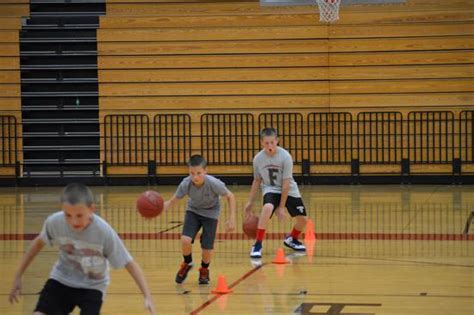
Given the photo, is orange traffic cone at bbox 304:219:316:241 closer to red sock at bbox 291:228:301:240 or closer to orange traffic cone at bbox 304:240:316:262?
orange traffic cone at bbox 304:240:316:262

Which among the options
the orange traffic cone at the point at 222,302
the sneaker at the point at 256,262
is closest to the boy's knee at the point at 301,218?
the sneaker at the point at 256,262

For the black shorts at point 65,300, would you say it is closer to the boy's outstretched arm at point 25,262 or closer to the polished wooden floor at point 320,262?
the boy's outstretched arm at point 25,262

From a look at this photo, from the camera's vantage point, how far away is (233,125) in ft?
76.8

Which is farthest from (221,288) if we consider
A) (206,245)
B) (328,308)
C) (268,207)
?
(268,207)

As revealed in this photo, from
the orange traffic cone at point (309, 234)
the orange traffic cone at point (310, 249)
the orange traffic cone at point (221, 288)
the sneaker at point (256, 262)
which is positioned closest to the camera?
the orange traffic cone at point (221, 288)

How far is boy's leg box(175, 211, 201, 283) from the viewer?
36.1 ft

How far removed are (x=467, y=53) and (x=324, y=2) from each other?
392 cm

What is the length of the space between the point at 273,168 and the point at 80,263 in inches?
249

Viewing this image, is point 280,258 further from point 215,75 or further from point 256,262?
point 215,75

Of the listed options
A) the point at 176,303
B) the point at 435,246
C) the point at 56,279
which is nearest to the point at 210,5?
the point at 435,246

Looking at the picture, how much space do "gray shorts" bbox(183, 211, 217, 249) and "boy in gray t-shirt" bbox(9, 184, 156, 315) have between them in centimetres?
411

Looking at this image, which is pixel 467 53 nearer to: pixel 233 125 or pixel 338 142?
pixel 338 142

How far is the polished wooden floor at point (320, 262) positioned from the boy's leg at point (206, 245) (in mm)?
174

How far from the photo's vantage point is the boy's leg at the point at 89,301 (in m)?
6.75
